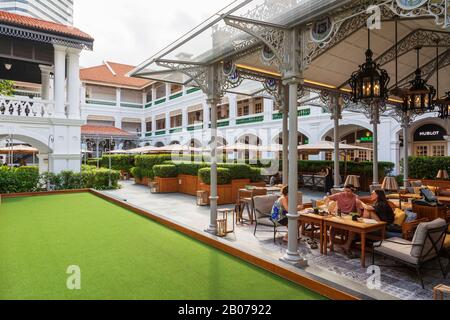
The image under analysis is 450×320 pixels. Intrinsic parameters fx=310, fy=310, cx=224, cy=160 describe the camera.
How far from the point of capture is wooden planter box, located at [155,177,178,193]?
46.8 feet

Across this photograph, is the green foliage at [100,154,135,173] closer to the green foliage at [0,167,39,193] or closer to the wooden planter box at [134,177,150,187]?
the wooden planter box at [134,177,150,187]

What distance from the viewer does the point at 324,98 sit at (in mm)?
10172

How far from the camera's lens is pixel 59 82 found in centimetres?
1301

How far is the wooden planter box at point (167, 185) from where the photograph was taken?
14273 mm

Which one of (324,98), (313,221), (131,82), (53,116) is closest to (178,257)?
(313,221)

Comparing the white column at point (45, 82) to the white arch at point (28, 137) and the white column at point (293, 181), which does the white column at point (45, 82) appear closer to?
the white arch at point (28, 137)

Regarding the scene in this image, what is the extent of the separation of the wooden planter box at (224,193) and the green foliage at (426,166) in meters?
8.89

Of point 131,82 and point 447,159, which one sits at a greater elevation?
point 131,82

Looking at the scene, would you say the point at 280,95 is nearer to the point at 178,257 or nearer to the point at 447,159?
the point at 178,257

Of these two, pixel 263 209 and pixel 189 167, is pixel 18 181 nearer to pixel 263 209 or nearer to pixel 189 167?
pixel 189 167

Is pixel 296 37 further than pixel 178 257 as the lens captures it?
Yes

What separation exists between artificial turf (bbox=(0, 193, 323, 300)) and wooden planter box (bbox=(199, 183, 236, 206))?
4233mm
